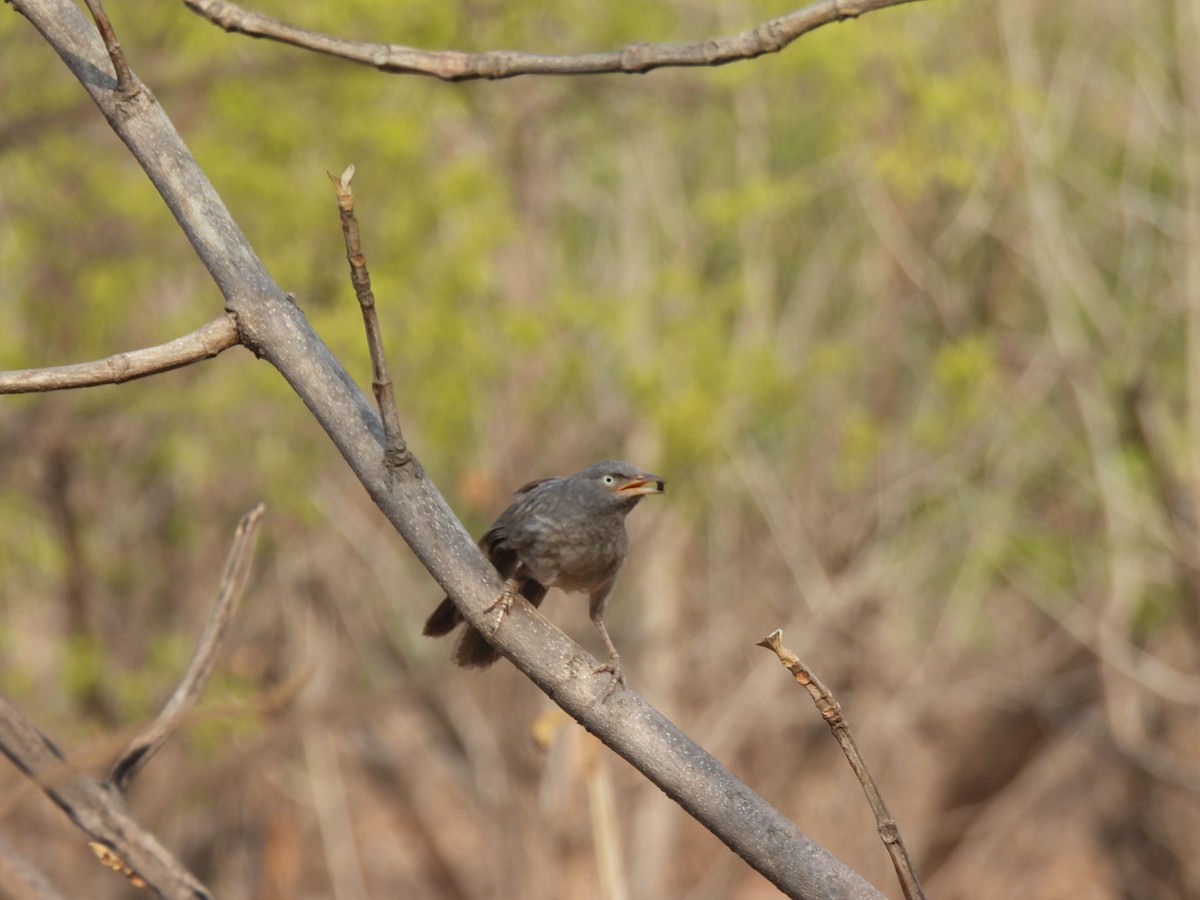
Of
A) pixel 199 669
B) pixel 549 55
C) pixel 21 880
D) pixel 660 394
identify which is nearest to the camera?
pixel 549 55

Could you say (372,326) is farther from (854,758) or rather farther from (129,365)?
(854,758)

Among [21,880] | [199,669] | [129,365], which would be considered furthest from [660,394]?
[129,365]

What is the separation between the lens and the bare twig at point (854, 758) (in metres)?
1.99

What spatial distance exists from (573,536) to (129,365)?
1.51 metres

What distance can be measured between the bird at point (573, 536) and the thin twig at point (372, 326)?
3.96 ft

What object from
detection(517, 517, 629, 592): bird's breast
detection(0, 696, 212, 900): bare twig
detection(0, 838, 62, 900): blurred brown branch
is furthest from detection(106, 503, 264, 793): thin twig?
detection(517, 517, 629, 592): bird's breast

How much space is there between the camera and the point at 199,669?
306 cm

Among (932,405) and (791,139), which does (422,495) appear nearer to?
(932,405)

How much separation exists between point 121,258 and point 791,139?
20.2ft

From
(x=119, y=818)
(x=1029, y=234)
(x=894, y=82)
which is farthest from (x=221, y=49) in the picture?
(x=119, y=818)

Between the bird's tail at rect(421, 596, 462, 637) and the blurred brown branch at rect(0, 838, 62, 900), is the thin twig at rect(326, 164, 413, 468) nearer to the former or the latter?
the bird's tail at rect(421, 596, 462, 637)

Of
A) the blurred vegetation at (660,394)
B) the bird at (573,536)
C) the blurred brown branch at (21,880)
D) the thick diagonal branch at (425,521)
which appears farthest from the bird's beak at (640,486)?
the blurred vegetation at (660,394)

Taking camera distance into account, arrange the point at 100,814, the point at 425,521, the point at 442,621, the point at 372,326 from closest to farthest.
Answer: the point at 372,326 < the point at 425,521 < the point at 100,814 < the point at 442,621

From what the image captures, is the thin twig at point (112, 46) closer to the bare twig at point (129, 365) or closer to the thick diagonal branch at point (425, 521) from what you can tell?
the thick diagonal branch at point (425, 521)
